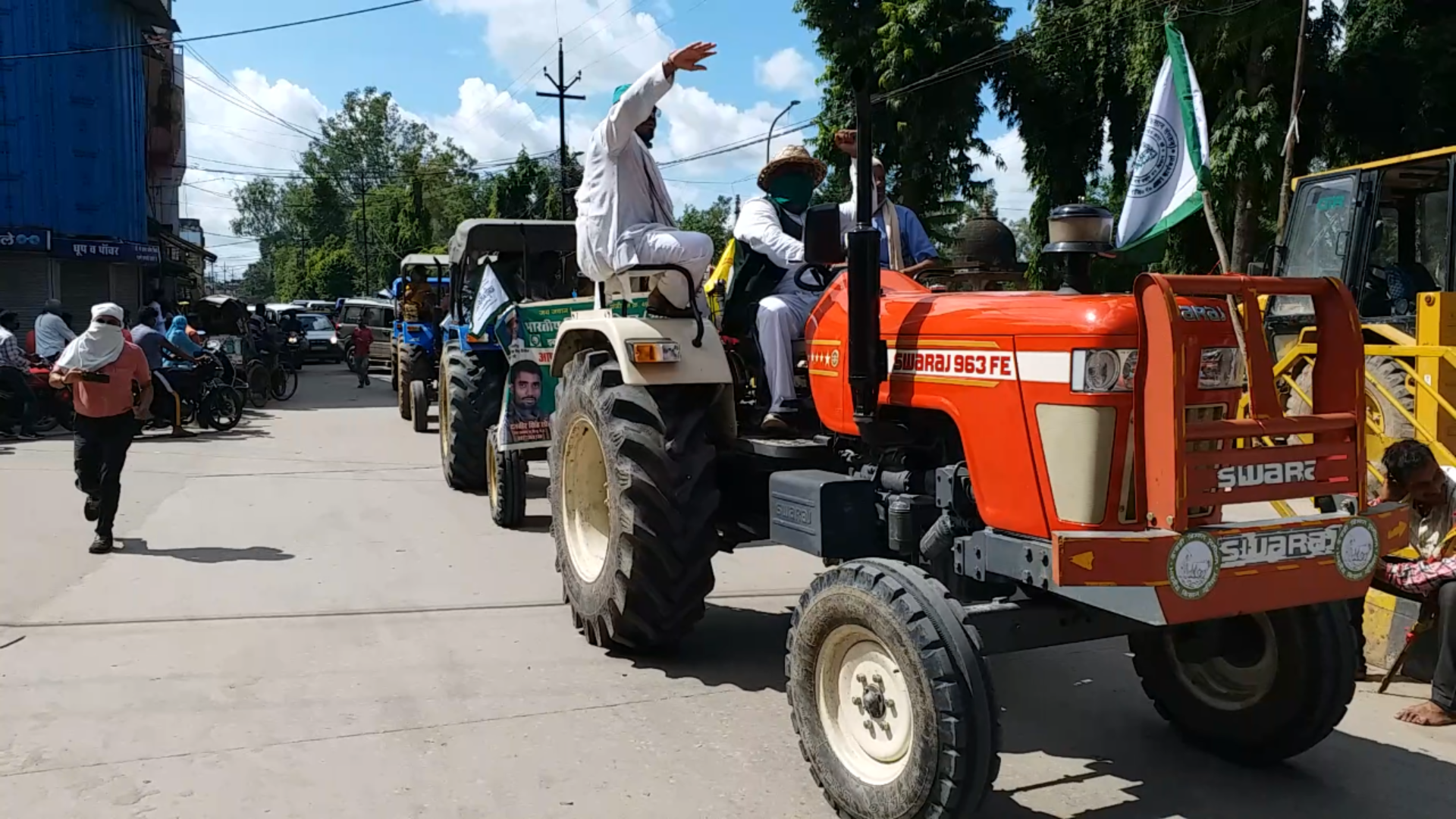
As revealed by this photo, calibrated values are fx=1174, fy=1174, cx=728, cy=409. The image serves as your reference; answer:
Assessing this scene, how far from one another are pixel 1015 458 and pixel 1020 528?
0.22 metres

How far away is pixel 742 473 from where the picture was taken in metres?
5.45

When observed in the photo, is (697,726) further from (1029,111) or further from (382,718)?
(1029,111)

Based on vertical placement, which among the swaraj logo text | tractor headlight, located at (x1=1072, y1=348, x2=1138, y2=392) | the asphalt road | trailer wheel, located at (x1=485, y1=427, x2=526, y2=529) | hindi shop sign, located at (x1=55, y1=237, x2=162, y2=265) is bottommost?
the asphalt road

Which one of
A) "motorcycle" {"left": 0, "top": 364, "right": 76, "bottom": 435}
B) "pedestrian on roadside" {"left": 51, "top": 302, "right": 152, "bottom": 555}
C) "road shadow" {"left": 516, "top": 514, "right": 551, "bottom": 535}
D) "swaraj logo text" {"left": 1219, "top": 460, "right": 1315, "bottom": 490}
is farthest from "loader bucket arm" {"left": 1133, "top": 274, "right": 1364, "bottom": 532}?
"motorcycle" {"left": 0, "top": 364, "right": 76, "bottom": 435}

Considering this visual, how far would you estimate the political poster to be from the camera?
930 cm

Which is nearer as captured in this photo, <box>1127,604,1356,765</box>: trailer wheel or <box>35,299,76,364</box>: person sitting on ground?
<box>1127,604,1356,765</box>: trailer wheel

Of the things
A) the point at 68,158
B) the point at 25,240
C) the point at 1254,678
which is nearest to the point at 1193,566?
the point at 1254,678

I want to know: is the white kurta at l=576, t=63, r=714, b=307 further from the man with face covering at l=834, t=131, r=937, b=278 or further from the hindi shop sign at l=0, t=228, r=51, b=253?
the hindi shop sign at l=0, t=228, r=51, b=253

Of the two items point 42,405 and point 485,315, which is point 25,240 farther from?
point 485,315

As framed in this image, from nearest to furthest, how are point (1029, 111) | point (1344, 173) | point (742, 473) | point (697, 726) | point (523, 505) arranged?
point (697, 726) < point (742, 473) < point (1344, 173) < point (523, 505) < point (1029, 111)

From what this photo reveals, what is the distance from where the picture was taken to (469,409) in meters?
10.9

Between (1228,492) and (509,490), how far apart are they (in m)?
6.65

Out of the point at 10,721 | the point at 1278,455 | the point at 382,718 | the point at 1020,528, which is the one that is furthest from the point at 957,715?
the point at 10,721

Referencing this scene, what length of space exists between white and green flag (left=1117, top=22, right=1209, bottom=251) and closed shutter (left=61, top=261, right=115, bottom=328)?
27.2 m
